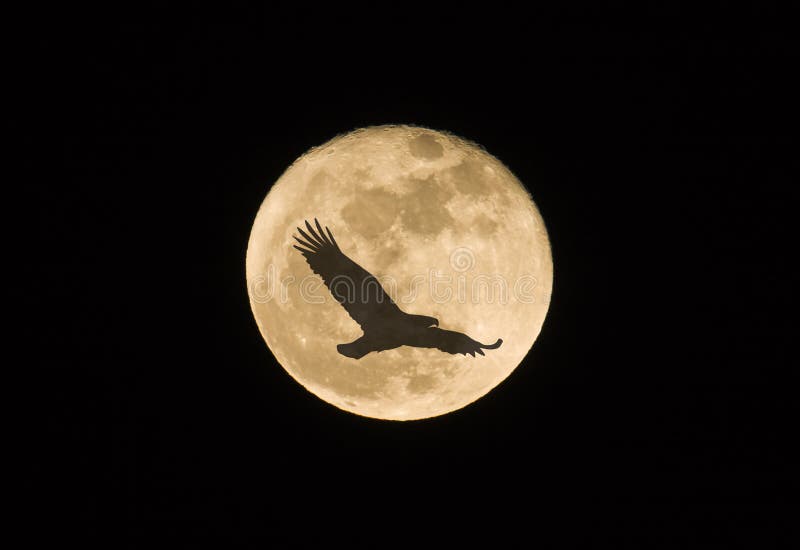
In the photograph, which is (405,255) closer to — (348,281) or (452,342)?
(348,281)

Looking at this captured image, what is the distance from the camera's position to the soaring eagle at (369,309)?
493 centimetres

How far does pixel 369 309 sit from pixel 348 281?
26 centimetres

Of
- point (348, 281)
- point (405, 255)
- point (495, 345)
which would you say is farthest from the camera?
point (495, 345)

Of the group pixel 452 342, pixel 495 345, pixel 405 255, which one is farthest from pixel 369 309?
pixel 495 345

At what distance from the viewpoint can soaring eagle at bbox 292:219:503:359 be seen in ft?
16.2

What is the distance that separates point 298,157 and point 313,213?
38.1 inches

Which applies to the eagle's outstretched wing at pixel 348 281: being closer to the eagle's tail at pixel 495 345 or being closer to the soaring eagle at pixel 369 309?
the soaring eagle at pixel 369 309

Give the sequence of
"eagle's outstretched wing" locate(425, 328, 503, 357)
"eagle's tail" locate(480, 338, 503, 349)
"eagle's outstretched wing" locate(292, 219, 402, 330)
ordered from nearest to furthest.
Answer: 1. "eagle's outstretched wing" locate(292, 219, 402, 330)
2. "eagle's outstretched wing" locate(425, 328, 503, 357)
3. "eagle's tail" locate(480, 338, 503, 349)

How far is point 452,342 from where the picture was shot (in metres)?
5.06

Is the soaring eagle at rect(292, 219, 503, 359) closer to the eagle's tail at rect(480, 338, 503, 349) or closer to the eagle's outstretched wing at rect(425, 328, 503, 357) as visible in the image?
the eagle's outstretched wing at rect(425, 328, 503, 357)

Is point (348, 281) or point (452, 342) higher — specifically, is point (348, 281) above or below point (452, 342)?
above

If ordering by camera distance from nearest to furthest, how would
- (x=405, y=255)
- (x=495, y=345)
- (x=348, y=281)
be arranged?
(x=348, y=281) → (x=405, y=255) → (x=495, y=345)

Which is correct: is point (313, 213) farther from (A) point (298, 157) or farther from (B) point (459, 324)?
(B) point (459, 324)

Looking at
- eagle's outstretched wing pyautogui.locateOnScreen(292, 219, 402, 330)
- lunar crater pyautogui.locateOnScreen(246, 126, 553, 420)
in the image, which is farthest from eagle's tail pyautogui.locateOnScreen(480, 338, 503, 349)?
eagle's outstretched wing pyautogui.locateOnScreen(292, 219, 402, 330)
